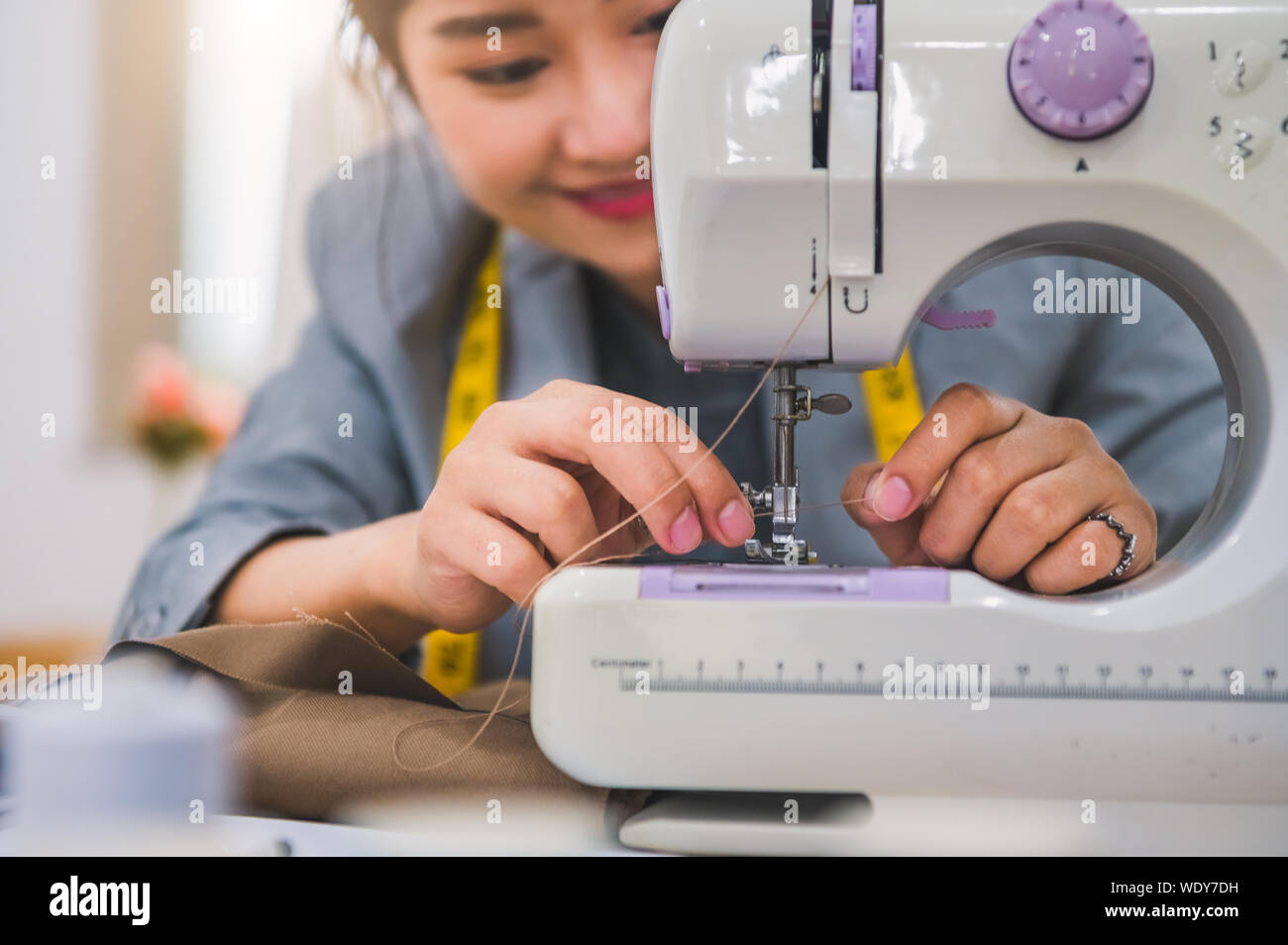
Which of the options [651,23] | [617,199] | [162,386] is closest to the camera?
[651,23]

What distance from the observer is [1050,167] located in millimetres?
630

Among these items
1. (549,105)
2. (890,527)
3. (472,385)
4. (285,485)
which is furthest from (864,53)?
(285,485)

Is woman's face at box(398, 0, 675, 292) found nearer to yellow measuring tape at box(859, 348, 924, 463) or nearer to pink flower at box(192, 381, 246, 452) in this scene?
yellow measuring tape at box(859, 348, 924, 463)

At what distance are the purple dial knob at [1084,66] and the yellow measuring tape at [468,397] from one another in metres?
0.81

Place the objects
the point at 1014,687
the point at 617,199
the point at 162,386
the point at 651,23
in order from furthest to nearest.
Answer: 1. the point at 162,386
2. the point at 617,199
3. the point at 651,23
4. the point at 1014,687

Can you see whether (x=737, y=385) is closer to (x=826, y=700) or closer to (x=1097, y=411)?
(x=1097, y=411)

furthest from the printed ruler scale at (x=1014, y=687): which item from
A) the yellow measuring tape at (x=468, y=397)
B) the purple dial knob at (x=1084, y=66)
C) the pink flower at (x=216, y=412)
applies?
the pink flower at (x=216, y=412)

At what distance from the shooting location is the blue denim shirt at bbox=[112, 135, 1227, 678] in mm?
1189

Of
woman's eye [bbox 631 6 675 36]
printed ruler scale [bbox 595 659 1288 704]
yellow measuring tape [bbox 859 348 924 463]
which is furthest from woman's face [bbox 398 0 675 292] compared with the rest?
printed ruler scale [bbox 595 659 1288 704]

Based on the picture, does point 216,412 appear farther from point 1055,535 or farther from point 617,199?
point 1055,535

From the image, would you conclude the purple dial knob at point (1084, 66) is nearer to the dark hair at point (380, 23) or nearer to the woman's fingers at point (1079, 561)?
the woman's fingers at point (1079, 561)

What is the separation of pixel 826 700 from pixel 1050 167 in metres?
0.36

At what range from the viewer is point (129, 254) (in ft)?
7.74

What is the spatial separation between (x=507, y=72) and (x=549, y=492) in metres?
0.55
